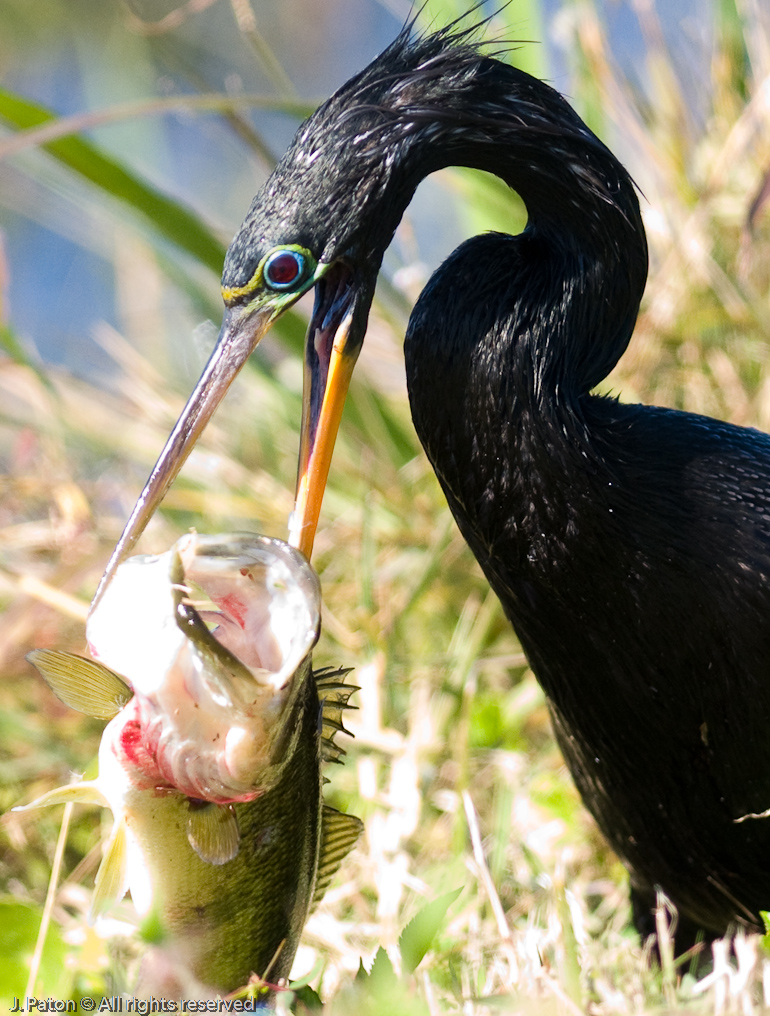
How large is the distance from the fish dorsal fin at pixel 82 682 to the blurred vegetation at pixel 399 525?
29cm

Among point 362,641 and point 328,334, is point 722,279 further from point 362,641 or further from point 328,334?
point 328,334

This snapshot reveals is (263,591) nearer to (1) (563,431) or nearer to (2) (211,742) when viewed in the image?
(2) (211,742)

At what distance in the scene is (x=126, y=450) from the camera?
3.74 m

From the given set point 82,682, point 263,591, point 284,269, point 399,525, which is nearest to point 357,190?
point 284,269

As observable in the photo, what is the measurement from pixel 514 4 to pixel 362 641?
1.71 metres

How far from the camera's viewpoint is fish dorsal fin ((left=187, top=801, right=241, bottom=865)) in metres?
1.48

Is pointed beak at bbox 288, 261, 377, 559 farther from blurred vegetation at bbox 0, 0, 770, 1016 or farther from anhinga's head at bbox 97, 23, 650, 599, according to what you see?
blurred vegetation at bbox 0, 0, 770, 1016

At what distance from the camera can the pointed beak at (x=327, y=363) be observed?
171cm

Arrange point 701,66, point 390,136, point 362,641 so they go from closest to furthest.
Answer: point 390,136 < point 362,641 < point 701,66

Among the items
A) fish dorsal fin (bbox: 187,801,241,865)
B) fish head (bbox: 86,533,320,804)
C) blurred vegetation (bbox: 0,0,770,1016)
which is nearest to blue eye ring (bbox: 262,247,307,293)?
fish head (bbox: 86,533,320,804)

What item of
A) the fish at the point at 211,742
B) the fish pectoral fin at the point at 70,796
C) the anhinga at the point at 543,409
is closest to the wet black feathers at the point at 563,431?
the anhinga at the point at 543,409

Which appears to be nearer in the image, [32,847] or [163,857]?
[163,857]

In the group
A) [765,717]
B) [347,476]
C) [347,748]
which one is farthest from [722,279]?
[765,717]

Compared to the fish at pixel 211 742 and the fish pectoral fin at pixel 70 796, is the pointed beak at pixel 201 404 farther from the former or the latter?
the fish pectoral fin at pixel 70 796
